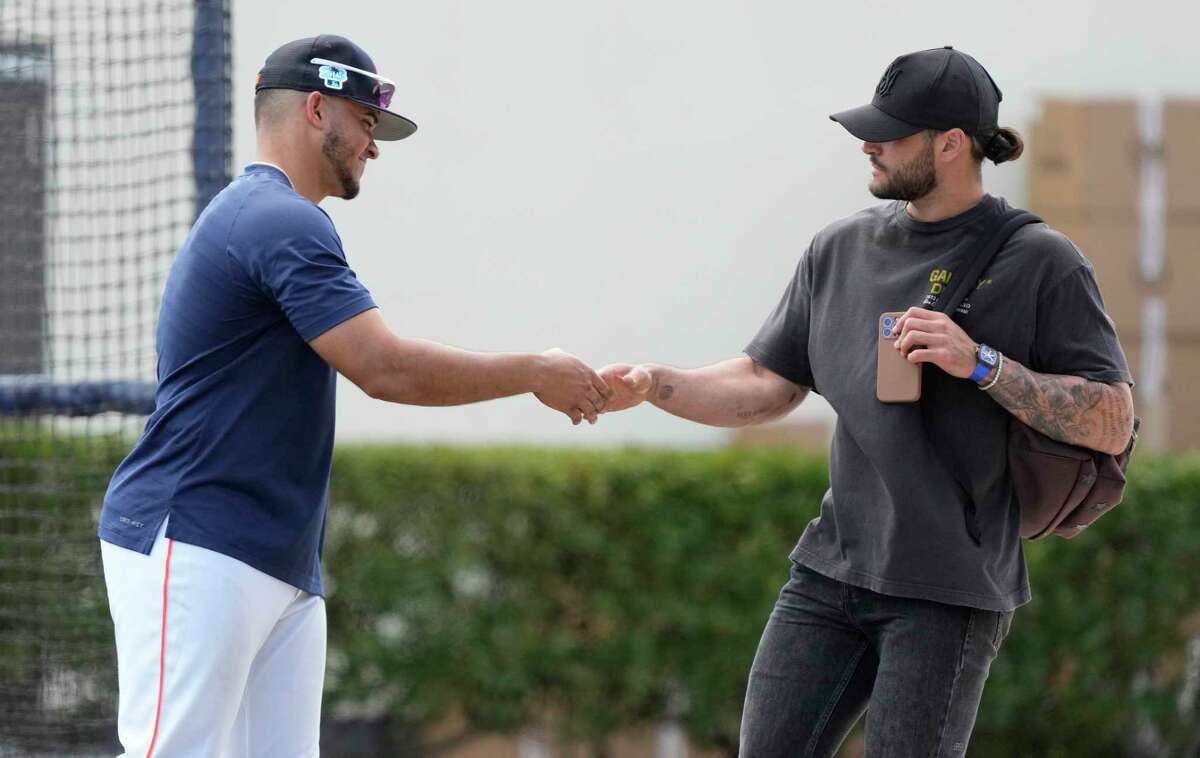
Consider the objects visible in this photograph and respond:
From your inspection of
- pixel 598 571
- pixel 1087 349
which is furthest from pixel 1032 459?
pixel 598 571

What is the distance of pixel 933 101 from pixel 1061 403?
26.1 inches

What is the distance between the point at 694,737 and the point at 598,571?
0.76 meters

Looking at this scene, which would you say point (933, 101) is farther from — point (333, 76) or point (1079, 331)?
point (333, 76)

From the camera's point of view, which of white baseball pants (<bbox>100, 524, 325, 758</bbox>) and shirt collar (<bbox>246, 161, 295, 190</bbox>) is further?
shirt collar (<bbox>246, 161, 295, 190</bbox>)

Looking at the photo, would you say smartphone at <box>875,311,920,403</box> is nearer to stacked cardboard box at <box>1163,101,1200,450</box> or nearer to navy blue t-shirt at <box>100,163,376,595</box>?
navy blue t-shirt at <box>100,163,376,595</box>

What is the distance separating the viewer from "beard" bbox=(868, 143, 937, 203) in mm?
3062

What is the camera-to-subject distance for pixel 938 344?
9.43 feet

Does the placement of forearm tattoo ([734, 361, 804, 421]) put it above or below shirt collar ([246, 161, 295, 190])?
below

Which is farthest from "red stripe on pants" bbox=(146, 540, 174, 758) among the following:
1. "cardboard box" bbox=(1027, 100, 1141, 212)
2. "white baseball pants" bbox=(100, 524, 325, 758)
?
"cardboard box" bbox=(1027, 100, 1141, 212)

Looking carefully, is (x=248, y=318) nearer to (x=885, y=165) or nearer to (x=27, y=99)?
(x=885, y=165)

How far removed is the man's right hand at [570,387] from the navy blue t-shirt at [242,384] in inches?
20.5

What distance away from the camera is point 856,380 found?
10.2 feet

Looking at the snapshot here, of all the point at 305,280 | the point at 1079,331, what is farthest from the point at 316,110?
the point at 1079,331

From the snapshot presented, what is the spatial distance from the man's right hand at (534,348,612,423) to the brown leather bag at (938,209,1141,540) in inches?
33.8
